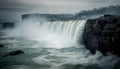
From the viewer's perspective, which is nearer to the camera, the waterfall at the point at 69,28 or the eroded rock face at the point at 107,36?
the eroded rock face at the point at 107,36

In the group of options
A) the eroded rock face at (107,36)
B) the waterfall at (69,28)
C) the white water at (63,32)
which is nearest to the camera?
the eroded rock face at (107,36)

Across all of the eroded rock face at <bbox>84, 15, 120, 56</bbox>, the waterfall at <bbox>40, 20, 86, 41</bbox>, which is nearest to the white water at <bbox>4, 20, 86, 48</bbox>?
the waterfall at <bbox>40, 20, 86, 41</bbox>

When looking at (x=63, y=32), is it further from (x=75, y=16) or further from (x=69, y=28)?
(x=75, y=16)

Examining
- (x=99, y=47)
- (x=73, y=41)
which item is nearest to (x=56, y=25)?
(x=73, y=41)

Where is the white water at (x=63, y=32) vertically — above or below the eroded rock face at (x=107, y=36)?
below

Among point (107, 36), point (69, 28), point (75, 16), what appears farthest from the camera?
point (75, 16)

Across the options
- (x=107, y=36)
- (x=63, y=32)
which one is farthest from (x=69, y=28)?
(x=107, y=36)

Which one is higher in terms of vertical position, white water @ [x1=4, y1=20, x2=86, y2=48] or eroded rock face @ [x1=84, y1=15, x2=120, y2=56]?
eroded rock face @ [x1=84, y1=15, x2=120, y2=56]

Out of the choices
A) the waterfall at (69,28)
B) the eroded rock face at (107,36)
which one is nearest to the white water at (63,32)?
the waterfall at (69,28)

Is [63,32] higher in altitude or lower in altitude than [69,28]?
lower

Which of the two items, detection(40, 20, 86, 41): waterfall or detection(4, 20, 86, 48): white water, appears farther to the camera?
detection(4, 20, 86, 48): white water

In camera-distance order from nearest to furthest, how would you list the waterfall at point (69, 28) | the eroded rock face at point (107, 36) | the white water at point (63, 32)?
the eroded rock face at point (107, 36)
the waterfall at point (69, 28)
the white water at point (63, 32)

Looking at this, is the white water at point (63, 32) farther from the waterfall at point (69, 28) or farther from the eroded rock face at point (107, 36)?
the eroded rock face at point (107, 36)

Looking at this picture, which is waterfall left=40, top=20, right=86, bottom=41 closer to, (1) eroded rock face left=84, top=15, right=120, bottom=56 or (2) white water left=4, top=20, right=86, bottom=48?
(2) white water left=4, top=20, right=86, bottom=48
